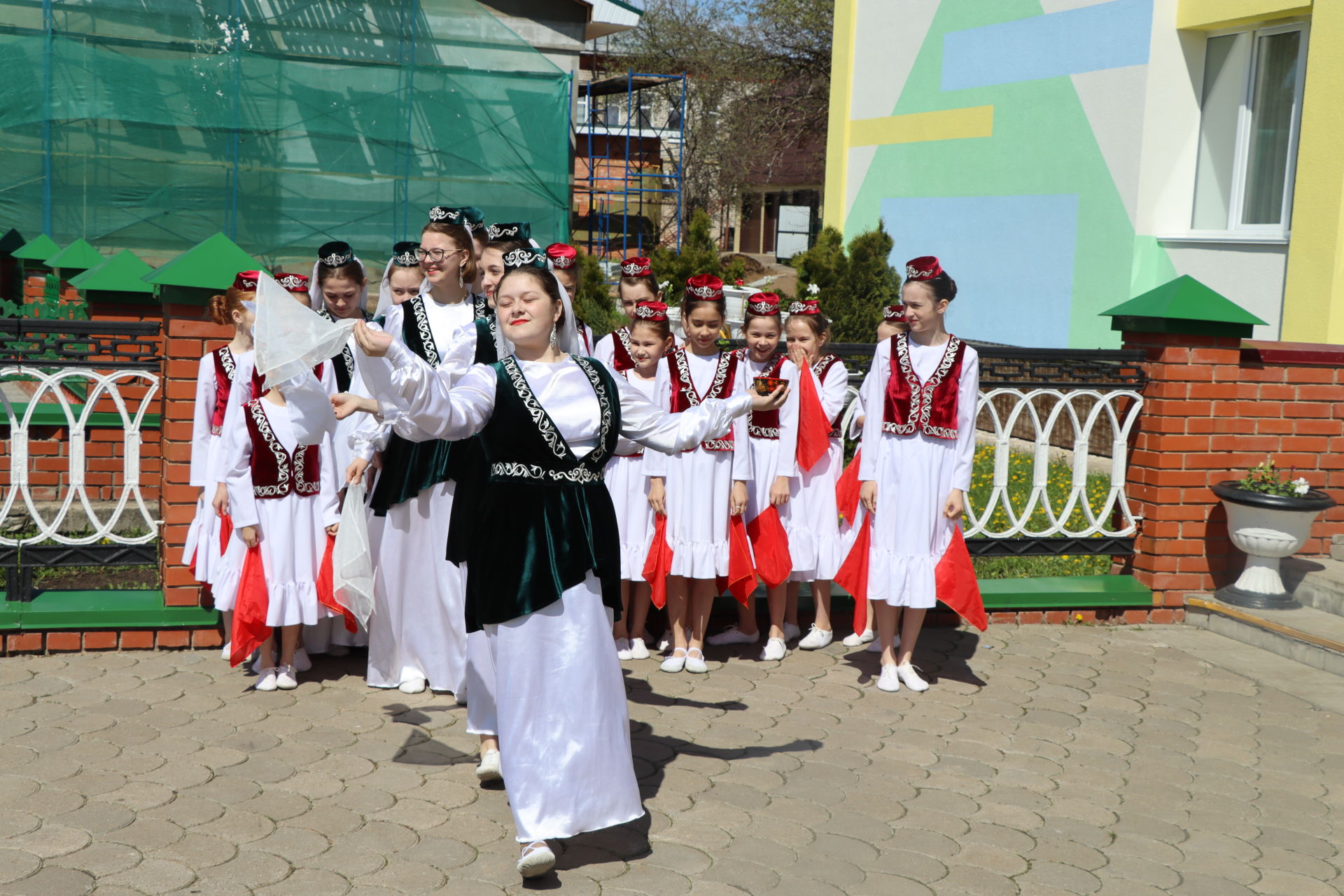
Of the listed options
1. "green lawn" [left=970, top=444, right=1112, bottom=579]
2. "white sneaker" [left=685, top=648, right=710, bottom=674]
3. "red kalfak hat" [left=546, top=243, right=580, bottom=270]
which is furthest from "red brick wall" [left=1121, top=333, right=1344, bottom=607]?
"red kalfak hat" [left=546, top=243, right=580, bottom=270]

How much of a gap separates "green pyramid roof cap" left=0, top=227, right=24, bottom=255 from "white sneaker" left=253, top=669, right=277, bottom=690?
11654 mm

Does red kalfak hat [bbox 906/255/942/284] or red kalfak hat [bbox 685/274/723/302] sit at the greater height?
red kalfak hat [bbox 906/255/942/284]

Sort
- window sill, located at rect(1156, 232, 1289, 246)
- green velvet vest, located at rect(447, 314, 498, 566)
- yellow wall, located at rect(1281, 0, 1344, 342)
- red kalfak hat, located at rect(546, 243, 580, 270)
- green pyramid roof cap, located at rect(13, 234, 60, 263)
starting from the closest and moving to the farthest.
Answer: green velvet vest, located at rect(447, 314, 498, 566)
red kalfak hat, located at rect(546, 243, 580, 270)
yellow wall, located at rect(1281, 0, 1344, 342)
window sill, located at rect(1156, 232, 1289, 246)
green pyramid roof cap, located at rect(13, 234, 60, 263)

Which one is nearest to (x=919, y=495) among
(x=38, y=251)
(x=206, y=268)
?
(x=206, y=268)

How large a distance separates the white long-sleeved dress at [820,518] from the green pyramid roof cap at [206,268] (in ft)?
9.62

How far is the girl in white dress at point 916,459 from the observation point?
587cm

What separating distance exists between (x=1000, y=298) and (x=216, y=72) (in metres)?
10.6

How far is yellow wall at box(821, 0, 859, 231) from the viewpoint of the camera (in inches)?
674

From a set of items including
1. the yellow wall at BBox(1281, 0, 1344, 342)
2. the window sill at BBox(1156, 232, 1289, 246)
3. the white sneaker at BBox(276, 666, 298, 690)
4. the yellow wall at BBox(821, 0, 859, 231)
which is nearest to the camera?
the white sneaker at BBox(276, 666, 298, 690)

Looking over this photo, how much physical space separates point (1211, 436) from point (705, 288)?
10.8 ft

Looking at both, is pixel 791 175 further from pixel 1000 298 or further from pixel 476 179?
pixel 1000 298

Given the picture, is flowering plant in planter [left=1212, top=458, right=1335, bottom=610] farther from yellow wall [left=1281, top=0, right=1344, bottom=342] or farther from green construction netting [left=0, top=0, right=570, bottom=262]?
green construction netting [left=0, top=0, right=570, bottom=262]

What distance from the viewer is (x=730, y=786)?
4703 mm

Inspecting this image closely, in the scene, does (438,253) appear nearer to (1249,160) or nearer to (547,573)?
(547,573)
